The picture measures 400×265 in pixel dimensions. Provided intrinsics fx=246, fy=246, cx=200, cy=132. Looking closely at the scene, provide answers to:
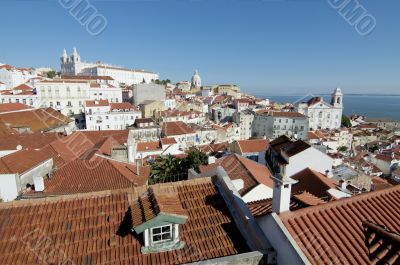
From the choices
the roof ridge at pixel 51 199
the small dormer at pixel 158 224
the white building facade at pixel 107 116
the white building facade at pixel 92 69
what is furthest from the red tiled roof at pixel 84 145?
the white building facade at pixel 92 69

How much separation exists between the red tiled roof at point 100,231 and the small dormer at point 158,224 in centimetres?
13

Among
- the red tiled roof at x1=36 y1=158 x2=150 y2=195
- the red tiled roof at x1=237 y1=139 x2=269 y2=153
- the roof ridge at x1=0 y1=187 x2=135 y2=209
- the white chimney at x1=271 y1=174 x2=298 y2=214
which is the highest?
the white chimney at x1=271 y1=174 x2=298 y2=214

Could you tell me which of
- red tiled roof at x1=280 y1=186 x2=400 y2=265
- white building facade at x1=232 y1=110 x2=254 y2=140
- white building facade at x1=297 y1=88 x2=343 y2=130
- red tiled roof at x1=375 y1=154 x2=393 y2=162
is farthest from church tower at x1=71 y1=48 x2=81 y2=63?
red tiled roof at x1=280 y1=186 x2=400 y2=265

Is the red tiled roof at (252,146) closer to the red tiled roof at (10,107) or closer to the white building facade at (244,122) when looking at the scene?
the red tiled roof at (10,107)

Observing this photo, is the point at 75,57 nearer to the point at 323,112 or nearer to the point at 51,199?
the point at 323,112

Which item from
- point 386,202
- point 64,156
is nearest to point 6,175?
point 64,156

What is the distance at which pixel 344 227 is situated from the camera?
491 cm

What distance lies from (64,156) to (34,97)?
50818 millimetres

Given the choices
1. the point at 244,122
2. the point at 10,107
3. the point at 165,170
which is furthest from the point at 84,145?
the point at 244,122

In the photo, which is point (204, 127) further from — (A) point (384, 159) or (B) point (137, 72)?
(B) point (137, 72)

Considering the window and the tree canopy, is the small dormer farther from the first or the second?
the tree canopy

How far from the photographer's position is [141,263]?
180 inches

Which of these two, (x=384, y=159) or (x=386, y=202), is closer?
(x=386, y=202)

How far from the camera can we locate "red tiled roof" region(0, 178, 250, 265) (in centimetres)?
462
